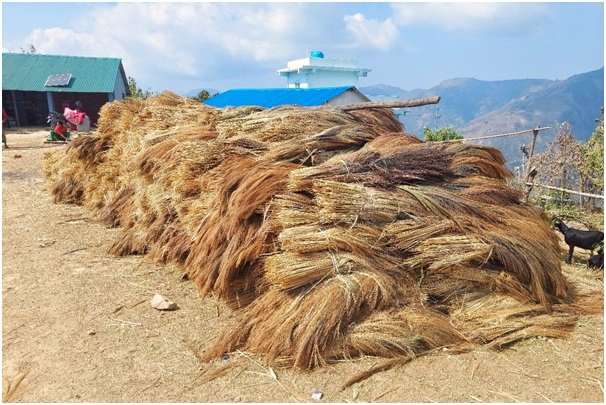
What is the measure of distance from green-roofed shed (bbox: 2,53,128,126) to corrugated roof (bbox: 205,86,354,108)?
Answer: 1265 centimetres

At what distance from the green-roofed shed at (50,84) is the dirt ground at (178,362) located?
22.7 m

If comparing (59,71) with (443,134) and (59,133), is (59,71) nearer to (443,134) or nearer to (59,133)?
(59,133)

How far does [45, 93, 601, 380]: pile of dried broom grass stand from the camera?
318 cm

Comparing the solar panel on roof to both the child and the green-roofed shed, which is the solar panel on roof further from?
the child

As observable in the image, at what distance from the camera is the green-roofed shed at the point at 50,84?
23906mm

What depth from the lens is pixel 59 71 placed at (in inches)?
990

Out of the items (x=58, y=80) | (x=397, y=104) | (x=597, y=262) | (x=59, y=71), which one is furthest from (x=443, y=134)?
(x=59, y=71)

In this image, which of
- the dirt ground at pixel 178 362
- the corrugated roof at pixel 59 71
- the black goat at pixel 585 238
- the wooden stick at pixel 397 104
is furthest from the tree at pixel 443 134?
the corrugated roof at pixel 59 71

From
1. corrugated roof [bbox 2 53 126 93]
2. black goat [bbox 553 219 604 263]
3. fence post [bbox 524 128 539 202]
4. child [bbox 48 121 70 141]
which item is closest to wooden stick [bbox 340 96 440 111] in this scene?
fence post [bbox 524 128 539 202]

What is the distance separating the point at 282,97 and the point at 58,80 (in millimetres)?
17098

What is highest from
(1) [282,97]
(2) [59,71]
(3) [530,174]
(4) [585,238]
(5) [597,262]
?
(2) [59,71]

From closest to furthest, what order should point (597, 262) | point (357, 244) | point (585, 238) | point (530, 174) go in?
point (357, 244), point (597, 262), point (585, 238), point (530, 174)

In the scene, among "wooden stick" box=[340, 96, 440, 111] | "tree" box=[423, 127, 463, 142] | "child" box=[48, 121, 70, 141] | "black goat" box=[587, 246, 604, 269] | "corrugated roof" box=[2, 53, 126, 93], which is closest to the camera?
"black goat" box=[587, 246, 604, 269]

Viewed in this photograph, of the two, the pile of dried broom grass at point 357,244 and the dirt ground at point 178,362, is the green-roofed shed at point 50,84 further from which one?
the pile of dried broom grass at point 357,244
